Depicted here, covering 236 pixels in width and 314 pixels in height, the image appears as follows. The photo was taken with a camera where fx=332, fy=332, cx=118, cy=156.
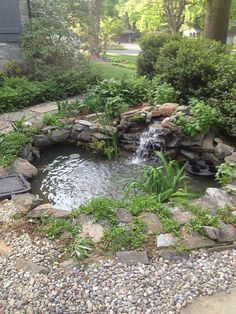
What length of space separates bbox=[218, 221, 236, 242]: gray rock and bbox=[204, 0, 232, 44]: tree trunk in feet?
19.3

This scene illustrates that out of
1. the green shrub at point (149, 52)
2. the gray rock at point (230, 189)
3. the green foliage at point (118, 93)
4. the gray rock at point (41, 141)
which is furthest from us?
the green shrub at point (149, 52)

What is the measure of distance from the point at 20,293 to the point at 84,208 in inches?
37.1

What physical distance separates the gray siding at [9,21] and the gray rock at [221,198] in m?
5.97

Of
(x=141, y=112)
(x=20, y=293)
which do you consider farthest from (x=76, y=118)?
(x=20, y=293)

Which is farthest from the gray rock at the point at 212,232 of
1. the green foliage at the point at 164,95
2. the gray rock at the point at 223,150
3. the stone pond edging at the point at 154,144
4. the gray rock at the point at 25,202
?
the green foliage at the point at 164,95

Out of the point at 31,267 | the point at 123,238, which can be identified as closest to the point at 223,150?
the point at 123,238

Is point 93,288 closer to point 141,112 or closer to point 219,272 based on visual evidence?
point 219,272

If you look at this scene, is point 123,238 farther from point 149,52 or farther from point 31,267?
point 149,52

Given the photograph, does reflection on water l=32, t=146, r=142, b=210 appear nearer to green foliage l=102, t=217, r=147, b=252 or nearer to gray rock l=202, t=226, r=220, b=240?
green foliage l=102, t=217, r=147, b=252

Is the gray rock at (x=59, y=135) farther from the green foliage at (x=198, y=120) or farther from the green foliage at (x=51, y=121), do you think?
the green foliage at (x=198, y=120)

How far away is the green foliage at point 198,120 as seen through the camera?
440 cm

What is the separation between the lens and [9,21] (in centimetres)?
720

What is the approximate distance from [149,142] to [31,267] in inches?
114

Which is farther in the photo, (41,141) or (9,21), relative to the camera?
(9,21)
